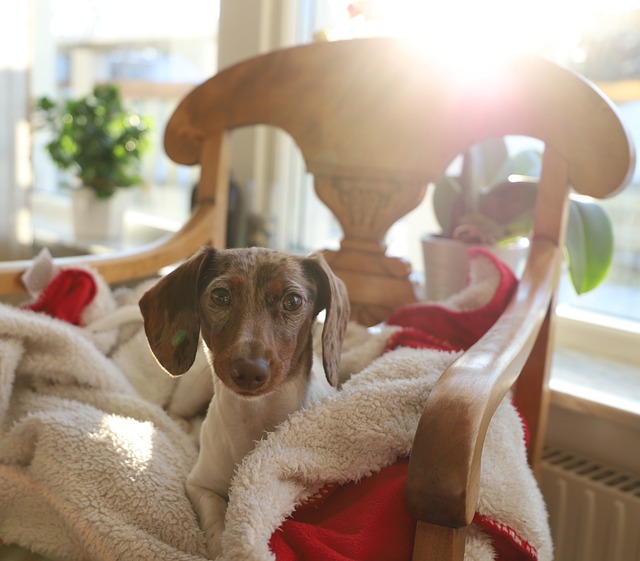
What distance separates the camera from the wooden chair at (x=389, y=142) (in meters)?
1.05

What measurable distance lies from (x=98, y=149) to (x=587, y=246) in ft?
4.65

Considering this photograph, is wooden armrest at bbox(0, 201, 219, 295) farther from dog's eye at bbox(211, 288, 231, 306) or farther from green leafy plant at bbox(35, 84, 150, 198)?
green leafy plant at bbox(35, 84, 150, 198)

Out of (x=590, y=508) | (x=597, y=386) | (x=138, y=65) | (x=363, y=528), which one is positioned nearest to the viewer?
(x=363, y=528)

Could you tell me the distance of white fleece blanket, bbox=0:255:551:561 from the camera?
29.1 inches

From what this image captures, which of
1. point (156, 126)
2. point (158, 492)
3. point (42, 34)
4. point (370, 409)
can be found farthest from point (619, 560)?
point (42, 34)

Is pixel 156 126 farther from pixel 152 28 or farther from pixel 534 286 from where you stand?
pixel 534 286

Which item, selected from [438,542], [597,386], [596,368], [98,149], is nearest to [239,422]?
[438,542]

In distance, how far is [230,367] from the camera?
0.72 m

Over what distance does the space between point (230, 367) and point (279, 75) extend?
787 mm

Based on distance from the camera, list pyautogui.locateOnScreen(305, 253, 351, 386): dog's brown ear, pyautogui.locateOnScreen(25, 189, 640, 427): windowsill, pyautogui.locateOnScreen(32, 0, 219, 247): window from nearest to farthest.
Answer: pyautogui.locateOnScreen(305, 253, 351, 386): dog's brown ear, pyautogui.locateOnScreen(25, 189, 640, 427): windowsill, pyautogui.locateOnScreen(32, 0, 219, 247): window

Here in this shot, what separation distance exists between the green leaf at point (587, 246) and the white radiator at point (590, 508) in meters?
0.29

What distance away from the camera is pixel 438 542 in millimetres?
604

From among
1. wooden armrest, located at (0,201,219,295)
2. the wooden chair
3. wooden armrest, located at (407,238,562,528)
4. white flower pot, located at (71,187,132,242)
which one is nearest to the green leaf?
the wooden chair

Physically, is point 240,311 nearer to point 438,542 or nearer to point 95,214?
point 438,542
